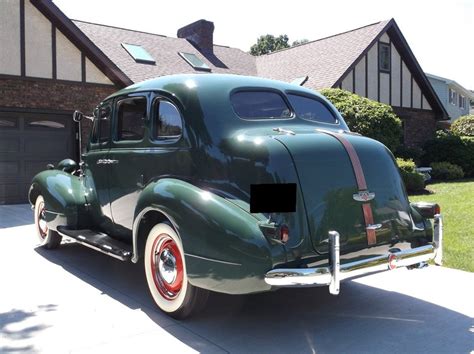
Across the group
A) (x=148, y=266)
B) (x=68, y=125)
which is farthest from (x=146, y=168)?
(x=68, y=125)

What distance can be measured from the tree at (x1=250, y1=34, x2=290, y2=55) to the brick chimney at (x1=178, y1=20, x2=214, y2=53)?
3763cm

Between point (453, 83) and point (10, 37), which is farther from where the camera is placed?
point (453, 83)

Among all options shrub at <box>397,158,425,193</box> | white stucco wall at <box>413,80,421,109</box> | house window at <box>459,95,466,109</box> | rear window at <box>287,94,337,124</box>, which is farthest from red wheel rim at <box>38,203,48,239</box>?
house window at <box>459,95,466,109</box>

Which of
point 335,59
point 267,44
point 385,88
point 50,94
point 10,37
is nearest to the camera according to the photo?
point 10,37

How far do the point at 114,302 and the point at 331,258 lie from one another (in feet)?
7.15

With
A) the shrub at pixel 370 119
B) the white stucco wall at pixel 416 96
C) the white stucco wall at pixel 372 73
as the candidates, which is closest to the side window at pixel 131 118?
the shrub at pixel 370 119

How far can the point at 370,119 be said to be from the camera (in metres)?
13.6

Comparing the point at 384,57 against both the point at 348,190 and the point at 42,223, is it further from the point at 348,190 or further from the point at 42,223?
the point at 348,190

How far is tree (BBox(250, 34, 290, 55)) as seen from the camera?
58438mm

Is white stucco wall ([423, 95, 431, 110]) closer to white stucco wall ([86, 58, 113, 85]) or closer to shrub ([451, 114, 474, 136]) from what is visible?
shrub ([451, 114, 474, 136])

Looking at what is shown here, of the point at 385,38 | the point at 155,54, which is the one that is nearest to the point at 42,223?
the point at 155,54

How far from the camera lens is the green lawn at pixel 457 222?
5.98 metres

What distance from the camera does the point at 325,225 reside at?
358 cm

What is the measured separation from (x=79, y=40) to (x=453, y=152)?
44.7 feet
